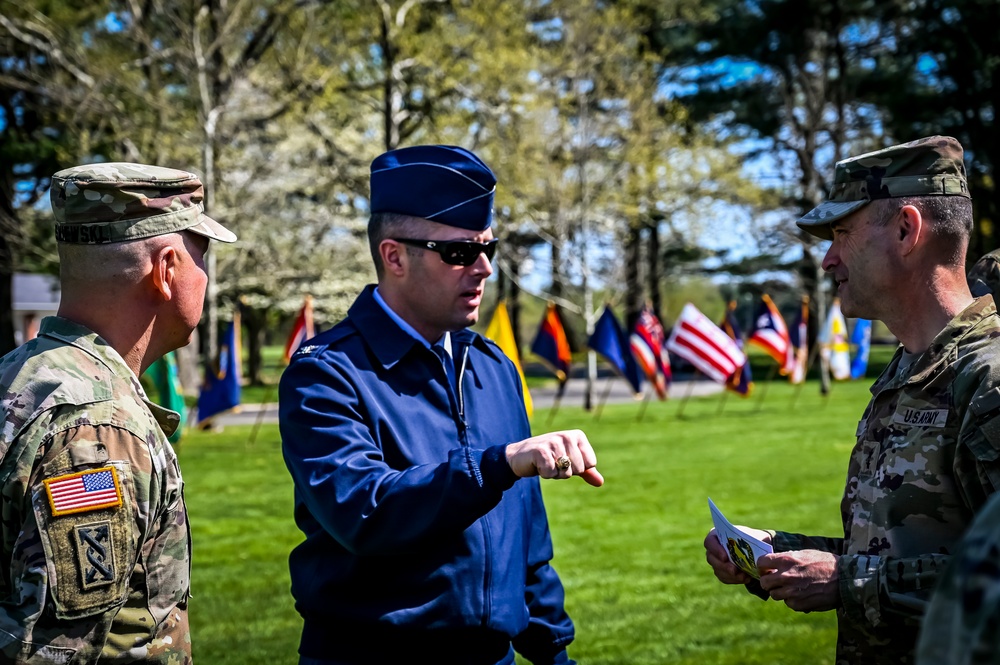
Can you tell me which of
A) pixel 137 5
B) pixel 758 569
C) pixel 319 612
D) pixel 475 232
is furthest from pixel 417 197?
pixel 137 5

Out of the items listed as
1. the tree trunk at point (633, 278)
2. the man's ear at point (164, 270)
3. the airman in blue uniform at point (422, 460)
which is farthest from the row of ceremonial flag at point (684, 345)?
the man's ear at point (164, 270)

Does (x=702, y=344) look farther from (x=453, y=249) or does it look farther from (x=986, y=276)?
(x=453, y=249)

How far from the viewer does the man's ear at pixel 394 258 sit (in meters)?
3.15

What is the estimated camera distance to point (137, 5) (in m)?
20.8

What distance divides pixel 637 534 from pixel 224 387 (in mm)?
8972

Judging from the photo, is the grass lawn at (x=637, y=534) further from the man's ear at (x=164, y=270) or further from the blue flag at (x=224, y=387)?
the man's ear at (x=164, y=270)

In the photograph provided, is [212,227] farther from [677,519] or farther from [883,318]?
[677,519]

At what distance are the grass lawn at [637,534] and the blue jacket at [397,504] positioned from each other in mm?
4030

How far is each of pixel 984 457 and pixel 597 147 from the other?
26.4 meters

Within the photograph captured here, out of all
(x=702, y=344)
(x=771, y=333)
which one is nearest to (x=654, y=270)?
(x=771, y=333)

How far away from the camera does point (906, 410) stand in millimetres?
2695

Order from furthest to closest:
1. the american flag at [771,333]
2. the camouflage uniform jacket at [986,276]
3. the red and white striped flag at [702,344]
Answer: the american flag at [771,333], the red and white striped flag at [702,344], the camouflage uniform jacket at [986,276]

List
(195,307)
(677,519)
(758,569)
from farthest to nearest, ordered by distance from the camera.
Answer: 1. (677,519)
2. (758,569)
3. (195,307)

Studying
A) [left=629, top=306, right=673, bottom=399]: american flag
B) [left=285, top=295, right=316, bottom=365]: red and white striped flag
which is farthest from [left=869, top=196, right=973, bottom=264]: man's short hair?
[left=629, top=306, right=673, bottom=399]: american flag
